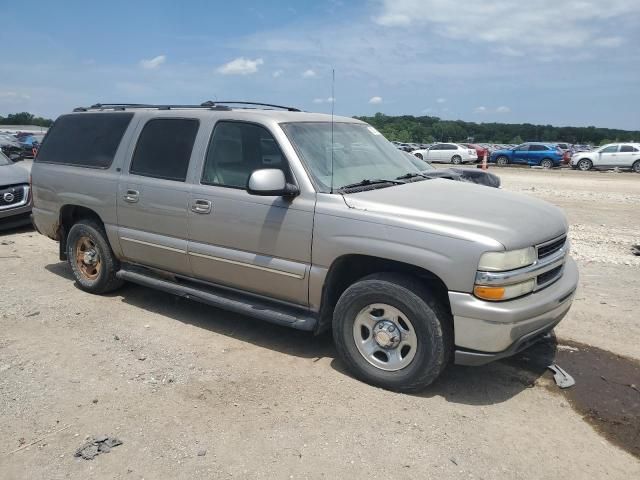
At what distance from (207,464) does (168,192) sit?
255cm

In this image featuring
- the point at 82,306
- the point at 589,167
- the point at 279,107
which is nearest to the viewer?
the point at 279,107

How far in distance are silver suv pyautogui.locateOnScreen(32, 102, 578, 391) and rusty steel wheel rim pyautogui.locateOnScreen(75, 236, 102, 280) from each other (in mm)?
148

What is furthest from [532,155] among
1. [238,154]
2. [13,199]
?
[238,154]

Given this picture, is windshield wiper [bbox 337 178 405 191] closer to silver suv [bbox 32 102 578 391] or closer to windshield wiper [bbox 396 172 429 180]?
silver suv [bbox 32 102 578 391]

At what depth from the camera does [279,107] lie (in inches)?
207

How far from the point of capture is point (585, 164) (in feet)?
99.4

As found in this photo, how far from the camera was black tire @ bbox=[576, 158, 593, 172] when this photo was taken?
99.0ft

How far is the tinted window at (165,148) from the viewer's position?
4.87 m

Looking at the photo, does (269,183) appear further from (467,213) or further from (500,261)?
(500,261)

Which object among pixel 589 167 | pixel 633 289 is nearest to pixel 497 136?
pixel 589 167

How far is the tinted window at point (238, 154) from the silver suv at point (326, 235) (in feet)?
0.04

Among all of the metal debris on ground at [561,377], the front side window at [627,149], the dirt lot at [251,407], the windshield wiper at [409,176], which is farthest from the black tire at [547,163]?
the metal debris on ground at [561,377]

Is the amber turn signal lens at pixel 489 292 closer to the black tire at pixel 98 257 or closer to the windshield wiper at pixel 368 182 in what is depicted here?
the windshield wiper at pixel 368 182

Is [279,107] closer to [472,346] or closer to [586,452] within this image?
[472,346]
